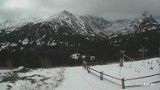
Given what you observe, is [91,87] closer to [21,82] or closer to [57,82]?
[57,82]

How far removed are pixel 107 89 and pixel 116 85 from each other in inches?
70.4

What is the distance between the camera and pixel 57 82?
26609mm

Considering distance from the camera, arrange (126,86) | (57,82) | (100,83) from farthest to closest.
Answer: (57,82) → (100,83) → (126,86)

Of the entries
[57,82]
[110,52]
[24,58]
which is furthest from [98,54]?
[57,82]

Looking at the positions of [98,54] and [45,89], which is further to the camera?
[98,54]

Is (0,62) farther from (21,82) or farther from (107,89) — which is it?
(107,89)

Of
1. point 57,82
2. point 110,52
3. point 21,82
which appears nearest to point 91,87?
point 57,82

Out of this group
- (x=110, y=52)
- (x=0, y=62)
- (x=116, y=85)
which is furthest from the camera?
(x=110, y=52)

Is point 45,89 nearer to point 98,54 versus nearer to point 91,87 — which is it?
point 91,87

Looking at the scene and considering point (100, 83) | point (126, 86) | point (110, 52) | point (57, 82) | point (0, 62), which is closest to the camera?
point (126, 86)

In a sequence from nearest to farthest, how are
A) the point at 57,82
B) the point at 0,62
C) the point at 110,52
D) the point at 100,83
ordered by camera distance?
1. the point at 100,83
2. the point at 57,82
3. the point at 0,62
4. the point at 110,52

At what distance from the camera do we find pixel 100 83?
25.0 m

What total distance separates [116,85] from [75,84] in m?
4.26

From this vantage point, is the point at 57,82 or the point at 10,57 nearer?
the point at 57,82
